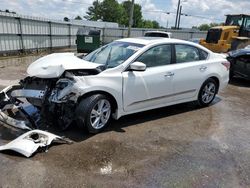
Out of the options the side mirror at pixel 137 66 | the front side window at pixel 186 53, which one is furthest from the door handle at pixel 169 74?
the side mirror at pixel 137 66

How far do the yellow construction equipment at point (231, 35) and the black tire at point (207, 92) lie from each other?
28.4 feet

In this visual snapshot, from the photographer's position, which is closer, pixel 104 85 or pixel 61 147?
pixel 61 147

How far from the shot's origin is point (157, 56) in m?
5.44

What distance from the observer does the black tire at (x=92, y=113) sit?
4395 millimetres

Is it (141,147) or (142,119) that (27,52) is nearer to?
(142,119)

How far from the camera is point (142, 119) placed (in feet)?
18.3

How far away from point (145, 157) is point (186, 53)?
2.84 metres

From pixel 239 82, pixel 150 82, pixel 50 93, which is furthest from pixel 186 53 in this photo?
pixel 239 82

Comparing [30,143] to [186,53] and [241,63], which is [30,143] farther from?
[241,63]

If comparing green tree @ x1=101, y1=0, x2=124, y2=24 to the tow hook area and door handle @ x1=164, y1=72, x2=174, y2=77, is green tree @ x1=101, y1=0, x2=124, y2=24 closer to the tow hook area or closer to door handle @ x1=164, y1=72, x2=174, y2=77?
door handle @ x1=164, y1=72, x2=174, y2=77

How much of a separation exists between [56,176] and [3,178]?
0.61 metres

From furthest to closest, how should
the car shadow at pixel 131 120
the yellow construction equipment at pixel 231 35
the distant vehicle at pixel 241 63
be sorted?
the yellow construction equipment at pixel 231 35 < the distant vehicle at pixel 241 63 < the car shadow at pixel 131 120

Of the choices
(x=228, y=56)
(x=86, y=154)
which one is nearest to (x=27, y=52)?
(x=228, y=56)

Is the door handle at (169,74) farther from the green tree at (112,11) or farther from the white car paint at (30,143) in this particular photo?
the green tree at (112,11)
